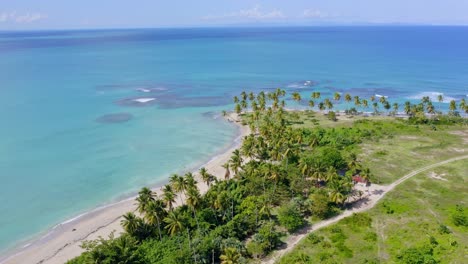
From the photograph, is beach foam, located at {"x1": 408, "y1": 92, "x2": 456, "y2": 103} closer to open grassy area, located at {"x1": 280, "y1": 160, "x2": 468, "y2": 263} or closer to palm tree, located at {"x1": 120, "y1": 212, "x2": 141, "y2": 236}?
open grassy area, located at {"x1": 280, "y1": 160, "x2": 468, "y2": 263}

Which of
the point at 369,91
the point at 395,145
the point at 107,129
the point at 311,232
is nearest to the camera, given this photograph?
the point at 311,232

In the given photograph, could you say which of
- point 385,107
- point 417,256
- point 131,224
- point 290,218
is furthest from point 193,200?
point 385,107

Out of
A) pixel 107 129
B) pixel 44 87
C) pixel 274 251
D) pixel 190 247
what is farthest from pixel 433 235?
pixel 44 87

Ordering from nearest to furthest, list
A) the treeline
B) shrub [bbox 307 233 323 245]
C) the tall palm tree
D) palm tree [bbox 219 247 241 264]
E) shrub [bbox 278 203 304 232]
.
→ palm tree [bbox 219 247 241 264]
the tall palm tree
shrub [bbox 307 233 323 245]
shrub [bbox 278 203 304 232]
the treeline

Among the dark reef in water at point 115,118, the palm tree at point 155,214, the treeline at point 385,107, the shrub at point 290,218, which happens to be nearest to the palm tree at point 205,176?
the palm tree at point 155,214

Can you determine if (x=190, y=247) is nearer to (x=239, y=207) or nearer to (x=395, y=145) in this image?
(x=239, y=207)

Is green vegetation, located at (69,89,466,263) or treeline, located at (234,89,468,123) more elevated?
treeline, located at (234,89,468,123)

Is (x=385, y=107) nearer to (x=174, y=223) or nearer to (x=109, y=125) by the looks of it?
(x=109, y=125)

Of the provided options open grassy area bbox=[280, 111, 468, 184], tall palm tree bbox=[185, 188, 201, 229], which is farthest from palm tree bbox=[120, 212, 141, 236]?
open grassy area bbox=[280, 111, 468, 184]
